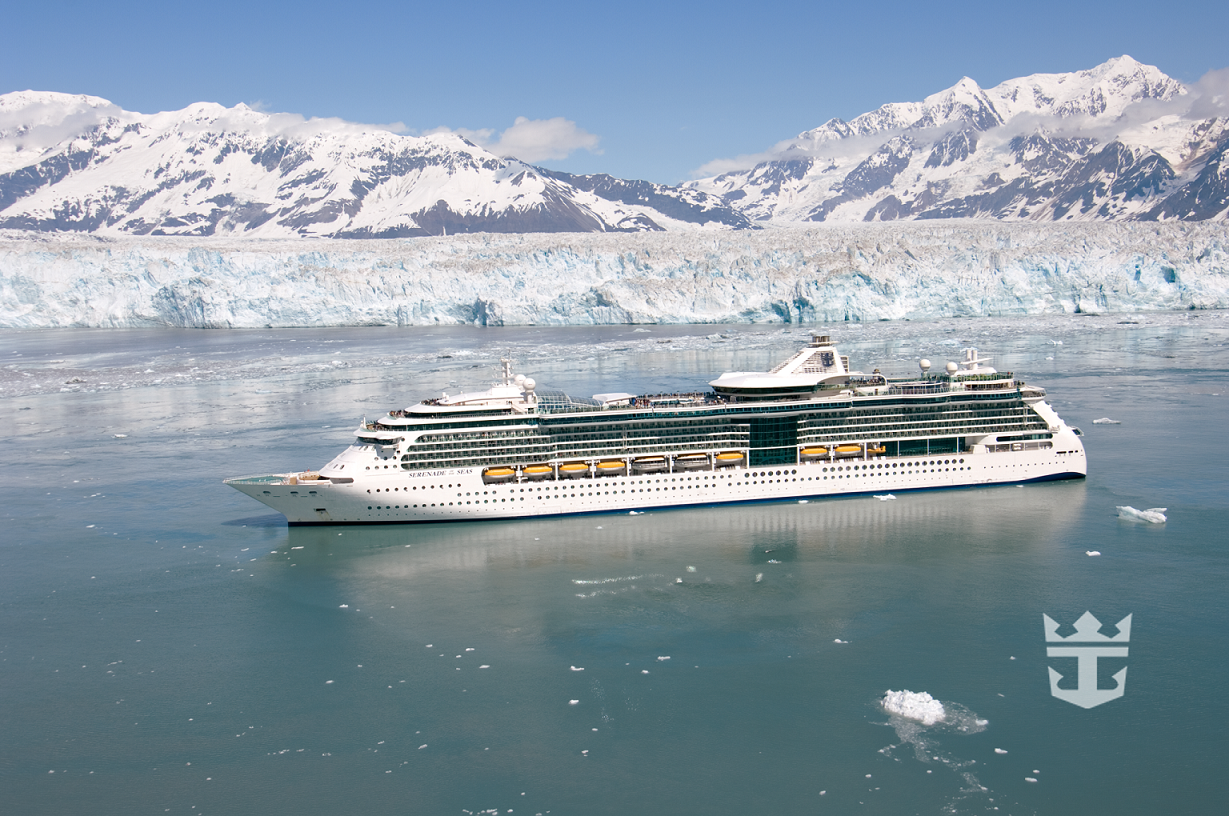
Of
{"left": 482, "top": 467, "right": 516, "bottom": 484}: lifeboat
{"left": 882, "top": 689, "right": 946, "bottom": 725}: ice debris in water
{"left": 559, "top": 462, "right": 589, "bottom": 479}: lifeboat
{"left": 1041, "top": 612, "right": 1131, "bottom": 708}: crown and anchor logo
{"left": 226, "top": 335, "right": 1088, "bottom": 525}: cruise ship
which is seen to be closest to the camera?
{"left": 882, "top": 689, "right": 946, "bottom": 725}: ice debris in water

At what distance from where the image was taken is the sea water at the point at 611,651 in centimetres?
1012

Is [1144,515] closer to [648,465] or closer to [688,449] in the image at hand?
[688,449]

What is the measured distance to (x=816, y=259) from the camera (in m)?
66.2

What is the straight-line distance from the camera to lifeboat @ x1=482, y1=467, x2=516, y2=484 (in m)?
19.6

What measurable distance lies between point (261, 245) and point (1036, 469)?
7428 centimetres

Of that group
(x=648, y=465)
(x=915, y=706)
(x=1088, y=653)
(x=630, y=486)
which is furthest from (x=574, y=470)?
(x=1088, y=653)

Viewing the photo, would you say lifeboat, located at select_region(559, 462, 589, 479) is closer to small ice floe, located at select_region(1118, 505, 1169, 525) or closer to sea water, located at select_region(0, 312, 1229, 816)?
sea water, located at select_region(0, 312, 1229, 816)

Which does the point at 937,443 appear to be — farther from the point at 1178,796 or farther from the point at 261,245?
Result: the point at 261,245

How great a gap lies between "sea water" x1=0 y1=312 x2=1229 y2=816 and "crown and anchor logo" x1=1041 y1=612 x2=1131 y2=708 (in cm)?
18

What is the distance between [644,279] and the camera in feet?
225

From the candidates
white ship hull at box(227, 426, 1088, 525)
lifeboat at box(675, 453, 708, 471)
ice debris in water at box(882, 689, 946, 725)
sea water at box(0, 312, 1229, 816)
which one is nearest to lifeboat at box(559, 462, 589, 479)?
white ship hull at box(227, 426, 1088, 525)

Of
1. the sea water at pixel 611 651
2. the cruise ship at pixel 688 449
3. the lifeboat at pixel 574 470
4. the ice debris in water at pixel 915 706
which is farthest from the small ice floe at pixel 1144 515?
the lifeboat at pixel 574 470

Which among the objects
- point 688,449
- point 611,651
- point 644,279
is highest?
point 644,279

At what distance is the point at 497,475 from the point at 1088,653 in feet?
36.4
